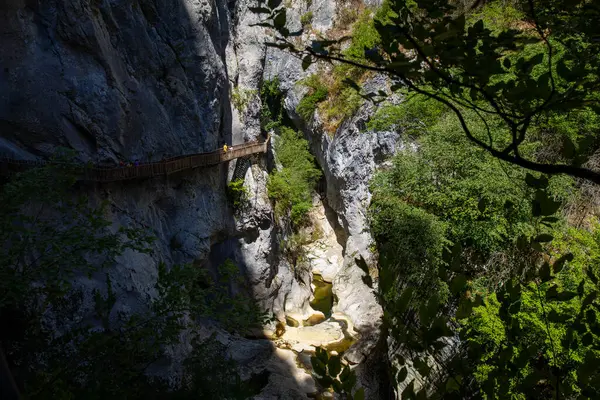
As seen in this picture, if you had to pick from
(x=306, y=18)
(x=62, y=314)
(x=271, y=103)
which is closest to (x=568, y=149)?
(x=62, y=314)

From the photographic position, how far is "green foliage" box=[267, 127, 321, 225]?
17.8 m

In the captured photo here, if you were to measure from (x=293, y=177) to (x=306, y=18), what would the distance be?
9.23m

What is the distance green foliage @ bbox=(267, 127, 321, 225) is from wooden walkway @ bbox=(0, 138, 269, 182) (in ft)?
7.87

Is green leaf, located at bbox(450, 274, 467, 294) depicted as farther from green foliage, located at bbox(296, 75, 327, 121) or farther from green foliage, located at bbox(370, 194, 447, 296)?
green foliage, located at bbox(296, 75, 327, 121)

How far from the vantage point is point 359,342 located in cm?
1227

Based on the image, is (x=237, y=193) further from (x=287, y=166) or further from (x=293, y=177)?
(x=287, y=166)

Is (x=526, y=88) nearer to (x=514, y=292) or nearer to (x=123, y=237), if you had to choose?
(x=514, y=292)

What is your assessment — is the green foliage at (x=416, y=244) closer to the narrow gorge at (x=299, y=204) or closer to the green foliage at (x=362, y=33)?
the narrow gorge at (x=299, y=204)

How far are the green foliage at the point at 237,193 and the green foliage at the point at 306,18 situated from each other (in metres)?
11.0

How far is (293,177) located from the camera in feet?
62.9

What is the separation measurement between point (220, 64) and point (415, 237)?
10.4 m

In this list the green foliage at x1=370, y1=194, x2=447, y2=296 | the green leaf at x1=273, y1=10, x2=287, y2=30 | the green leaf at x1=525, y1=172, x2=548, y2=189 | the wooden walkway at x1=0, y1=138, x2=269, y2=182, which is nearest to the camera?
the green leaf at x1=273, y1=10, x2=287, y2=30

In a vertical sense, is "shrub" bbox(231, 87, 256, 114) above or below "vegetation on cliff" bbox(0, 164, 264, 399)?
above

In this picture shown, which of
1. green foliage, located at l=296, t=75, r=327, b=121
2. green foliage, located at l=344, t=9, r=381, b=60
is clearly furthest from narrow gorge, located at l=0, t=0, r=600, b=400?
green foliage, located at l=344, t=9, r=381, b=60
